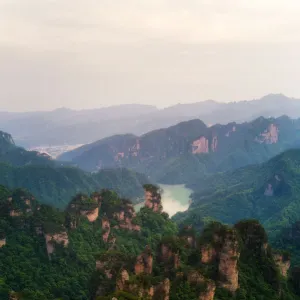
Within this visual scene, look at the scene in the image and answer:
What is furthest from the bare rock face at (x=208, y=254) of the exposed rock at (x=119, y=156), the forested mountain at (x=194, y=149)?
the exposed rock at (x=119, y=156)

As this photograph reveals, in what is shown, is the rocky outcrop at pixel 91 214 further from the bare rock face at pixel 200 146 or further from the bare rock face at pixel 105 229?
the bare rock face at pixel 200 146

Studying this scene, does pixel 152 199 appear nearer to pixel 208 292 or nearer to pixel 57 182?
pixel 208 292

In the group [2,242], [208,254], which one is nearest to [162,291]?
[208,254]

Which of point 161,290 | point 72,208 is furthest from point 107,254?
point 72,208

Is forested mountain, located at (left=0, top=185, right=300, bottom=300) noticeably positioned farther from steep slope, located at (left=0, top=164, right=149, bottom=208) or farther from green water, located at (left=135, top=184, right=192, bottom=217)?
green water, located at (left=135, top=184, right=192, bottom=217)

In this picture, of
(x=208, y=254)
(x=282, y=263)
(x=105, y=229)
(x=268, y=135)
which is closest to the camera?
(x=208, y=254)

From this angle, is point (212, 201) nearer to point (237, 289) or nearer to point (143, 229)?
point (143, 229)
